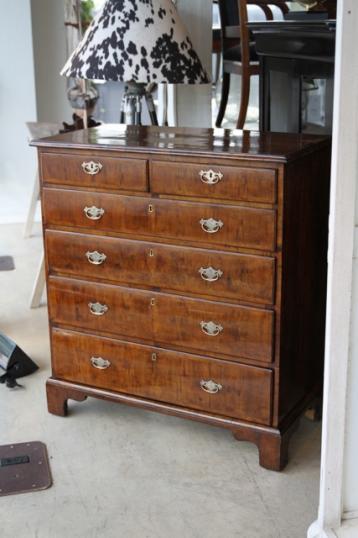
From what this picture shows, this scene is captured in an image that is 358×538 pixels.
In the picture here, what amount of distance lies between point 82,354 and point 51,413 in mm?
256

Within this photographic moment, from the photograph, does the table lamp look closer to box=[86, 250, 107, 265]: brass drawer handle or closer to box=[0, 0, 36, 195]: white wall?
box=[86, 250, 107, 265]: brass drawer handle

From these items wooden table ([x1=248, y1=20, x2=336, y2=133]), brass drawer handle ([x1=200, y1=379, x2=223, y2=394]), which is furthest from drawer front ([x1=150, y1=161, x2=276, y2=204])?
wooden table ([x1=248, y1=20, x2=336, y2=133])

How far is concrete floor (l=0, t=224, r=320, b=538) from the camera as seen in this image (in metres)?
2.18

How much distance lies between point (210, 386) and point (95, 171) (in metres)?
0.70

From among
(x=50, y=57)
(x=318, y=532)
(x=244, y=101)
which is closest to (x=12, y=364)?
(x=318, y=532)

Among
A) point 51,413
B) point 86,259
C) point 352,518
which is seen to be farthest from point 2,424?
point 352,518

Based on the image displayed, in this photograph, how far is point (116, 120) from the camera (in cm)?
750

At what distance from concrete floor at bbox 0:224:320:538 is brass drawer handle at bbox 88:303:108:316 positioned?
1.24 ft

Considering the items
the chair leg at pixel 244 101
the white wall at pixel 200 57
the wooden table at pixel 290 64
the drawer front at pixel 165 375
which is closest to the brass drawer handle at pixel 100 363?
the drawer front at pixel 165 375

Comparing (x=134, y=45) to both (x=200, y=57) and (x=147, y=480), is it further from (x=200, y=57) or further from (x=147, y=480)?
(x=147, y=480)

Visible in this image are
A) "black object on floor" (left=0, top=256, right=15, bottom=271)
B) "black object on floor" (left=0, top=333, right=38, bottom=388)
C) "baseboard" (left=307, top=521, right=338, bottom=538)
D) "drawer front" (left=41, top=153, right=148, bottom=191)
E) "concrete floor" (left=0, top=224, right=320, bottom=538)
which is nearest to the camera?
"baseboard" (left=307, top=521, right=338, bottom=538)

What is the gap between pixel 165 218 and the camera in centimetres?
240

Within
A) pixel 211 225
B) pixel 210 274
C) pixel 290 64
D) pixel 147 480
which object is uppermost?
pixel 290 64

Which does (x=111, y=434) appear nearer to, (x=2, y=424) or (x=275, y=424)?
(x=2, y=424)
